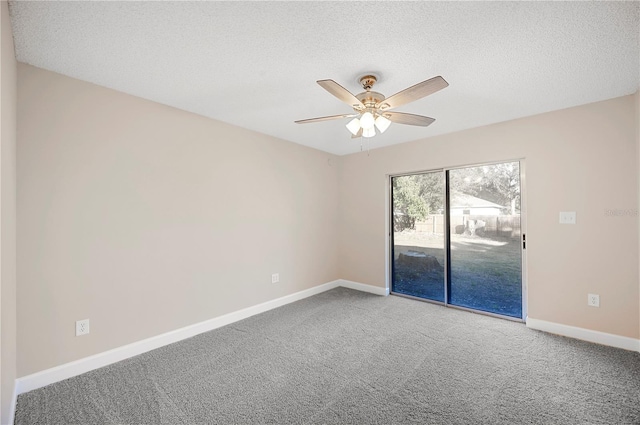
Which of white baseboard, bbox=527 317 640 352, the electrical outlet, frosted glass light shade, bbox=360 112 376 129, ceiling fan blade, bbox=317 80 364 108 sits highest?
ceiling fan blade, bbox=317 80 364 108

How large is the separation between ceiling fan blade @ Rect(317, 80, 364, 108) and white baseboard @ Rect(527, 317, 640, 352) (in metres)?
3.04

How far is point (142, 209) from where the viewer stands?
8.42ft

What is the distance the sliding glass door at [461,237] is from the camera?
3350 millimetres

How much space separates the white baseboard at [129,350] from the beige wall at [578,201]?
10.1 feet

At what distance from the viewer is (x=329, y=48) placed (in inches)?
71.5

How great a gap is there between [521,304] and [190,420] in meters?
3.56

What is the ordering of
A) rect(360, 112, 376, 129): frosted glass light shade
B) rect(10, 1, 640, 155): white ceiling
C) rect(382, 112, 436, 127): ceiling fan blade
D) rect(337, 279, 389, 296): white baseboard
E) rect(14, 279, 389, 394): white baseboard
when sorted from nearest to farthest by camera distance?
rect(10, 1, 640, 155): white ceiling
rect(14, 279, 389, 394): white baseboard
rect(360, 112, 376, 129): frosted glass light shade
rect(382, 112, 436, 127): ceiling fan blade
rect(337, 279, 389, 296): white baseboard

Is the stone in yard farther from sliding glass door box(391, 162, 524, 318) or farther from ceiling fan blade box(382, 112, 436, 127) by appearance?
ceiling fan blade box(382, 112, 436, 127)

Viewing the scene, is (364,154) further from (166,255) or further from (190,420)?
(190,420)

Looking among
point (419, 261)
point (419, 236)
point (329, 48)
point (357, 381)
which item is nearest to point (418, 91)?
point (329, 48)

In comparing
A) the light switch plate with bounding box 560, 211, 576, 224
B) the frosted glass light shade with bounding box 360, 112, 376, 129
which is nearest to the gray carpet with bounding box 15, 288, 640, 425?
the light switch plate with bounding box 560, 211, 576, 224

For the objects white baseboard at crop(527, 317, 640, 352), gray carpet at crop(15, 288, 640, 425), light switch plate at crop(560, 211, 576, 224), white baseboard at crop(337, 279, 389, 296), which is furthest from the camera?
white baseboard at crop(337, 279, 389, 296)

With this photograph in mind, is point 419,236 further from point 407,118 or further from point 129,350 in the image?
point 129,350

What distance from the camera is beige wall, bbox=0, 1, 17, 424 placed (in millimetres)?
1402
